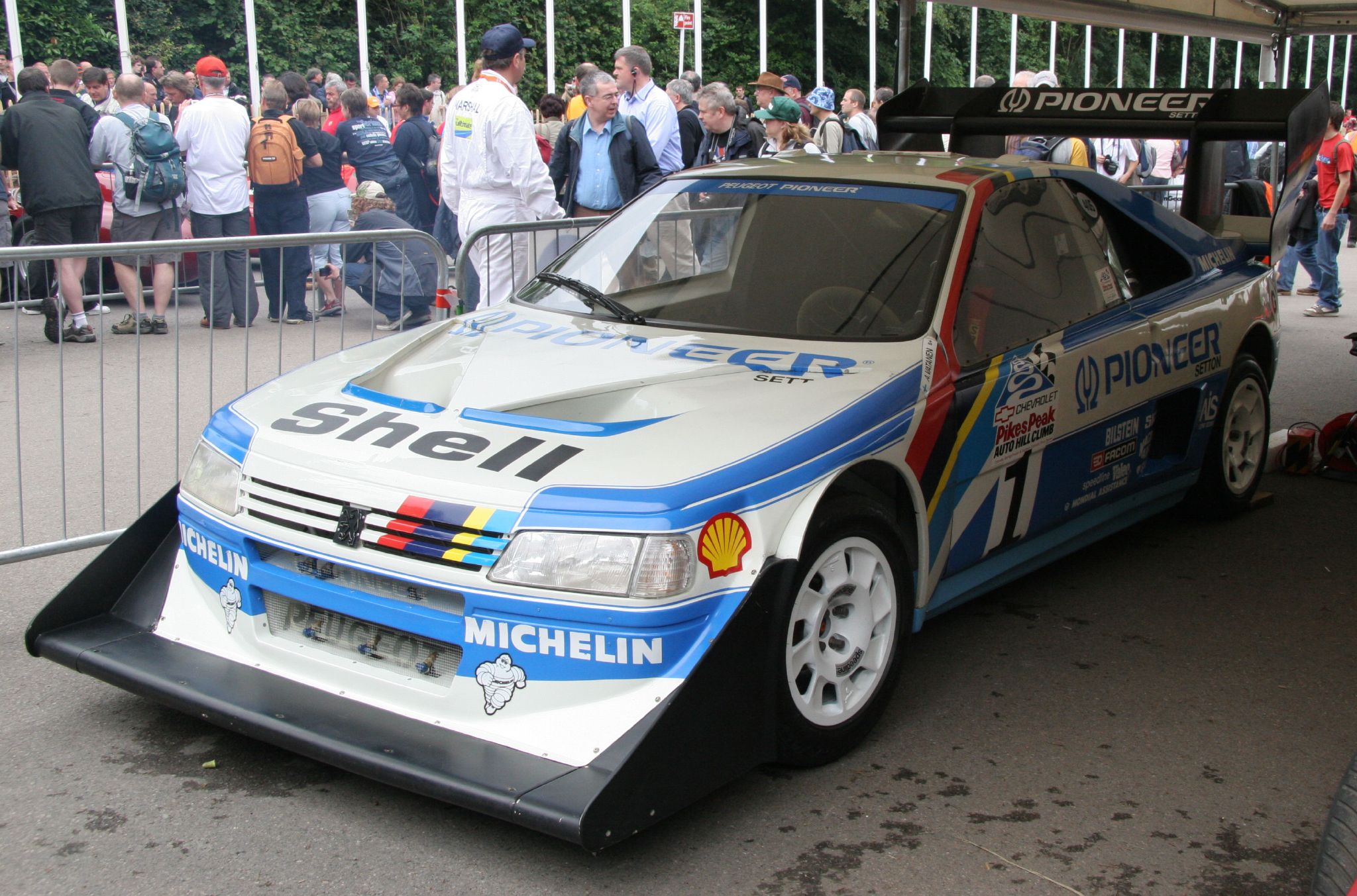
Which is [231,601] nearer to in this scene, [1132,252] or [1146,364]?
[1146,364]

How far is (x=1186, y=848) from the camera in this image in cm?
310

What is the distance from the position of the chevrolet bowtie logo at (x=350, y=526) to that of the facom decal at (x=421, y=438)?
20 cm

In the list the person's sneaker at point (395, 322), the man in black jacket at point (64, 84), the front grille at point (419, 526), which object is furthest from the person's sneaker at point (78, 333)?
the man in black jacket at point (64, 84)

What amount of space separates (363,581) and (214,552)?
0.54 metres

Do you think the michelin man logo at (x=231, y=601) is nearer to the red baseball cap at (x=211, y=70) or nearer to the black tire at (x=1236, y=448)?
the black tire at (x=1236, y=448)

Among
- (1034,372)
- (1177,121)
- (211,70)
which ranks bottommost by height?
(1034,372)

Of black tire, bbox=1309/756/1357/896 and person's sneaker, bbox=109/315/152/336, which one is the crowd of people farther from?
black tire, bbox=1309/756/1357/896

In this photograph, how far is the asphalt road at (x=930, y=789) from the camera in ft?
9.73

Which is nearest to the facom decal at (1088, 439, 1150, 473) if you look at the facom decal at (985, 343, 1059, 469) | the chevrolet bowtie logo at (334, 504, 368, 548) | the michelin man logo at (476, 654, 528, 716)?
the facom decal at (985, 343, 1059, 469)

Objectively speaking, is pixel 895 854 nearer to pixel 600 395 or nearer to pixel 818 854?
pixel 818 854

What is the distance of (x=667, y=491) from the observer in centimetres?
298

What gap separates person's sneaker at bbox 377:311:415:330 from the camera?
6091 mm

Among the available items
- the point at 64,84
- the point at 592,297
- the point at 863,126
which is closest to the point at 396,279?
the point at 592,297

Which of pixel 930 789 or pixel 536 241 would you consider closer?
pixel 930 789
